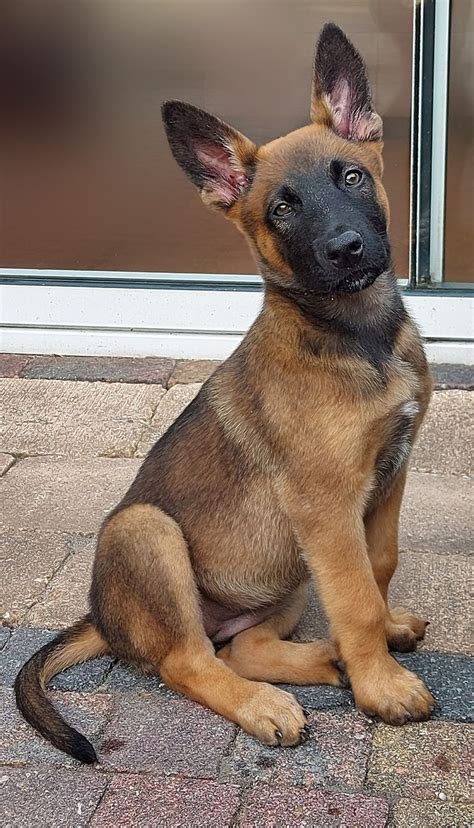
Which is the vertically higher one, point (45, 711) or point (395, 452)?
point (395, 452)

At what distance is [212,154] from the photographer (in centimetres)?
349

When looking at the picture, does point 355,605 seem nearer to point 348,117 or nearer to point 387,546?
point 387,546

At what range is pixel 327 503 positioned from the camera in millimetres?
3211

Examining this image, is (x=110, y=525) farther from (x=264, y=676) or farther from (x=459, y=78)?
(x=459, y=78)

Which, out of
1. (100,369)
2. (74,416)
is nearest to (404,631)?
(74,416)

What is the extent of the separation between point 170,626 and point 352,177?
1.43 meters

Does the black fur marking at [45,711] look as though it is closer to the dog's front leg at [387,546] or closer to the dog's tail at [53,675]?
the dog's tail at [53,675]

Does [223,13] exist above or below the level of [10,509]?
above

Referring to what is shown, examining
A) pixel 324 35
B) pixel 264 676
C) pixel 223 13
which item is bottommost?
pixel 264 676

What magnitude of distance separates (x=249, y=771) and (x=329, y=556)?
635 mm

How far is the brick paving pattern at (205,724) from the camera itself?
2930mm

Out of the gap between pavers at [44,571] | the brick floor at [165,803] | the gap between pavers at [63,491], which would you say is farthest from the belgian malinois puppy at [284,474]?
the gap between pavers at [63,491]

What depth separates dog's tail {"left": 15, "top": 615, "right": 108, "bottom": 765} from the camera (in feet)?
10.2

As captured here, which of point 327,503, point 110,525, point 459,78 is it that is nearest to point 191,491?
point 110,525
